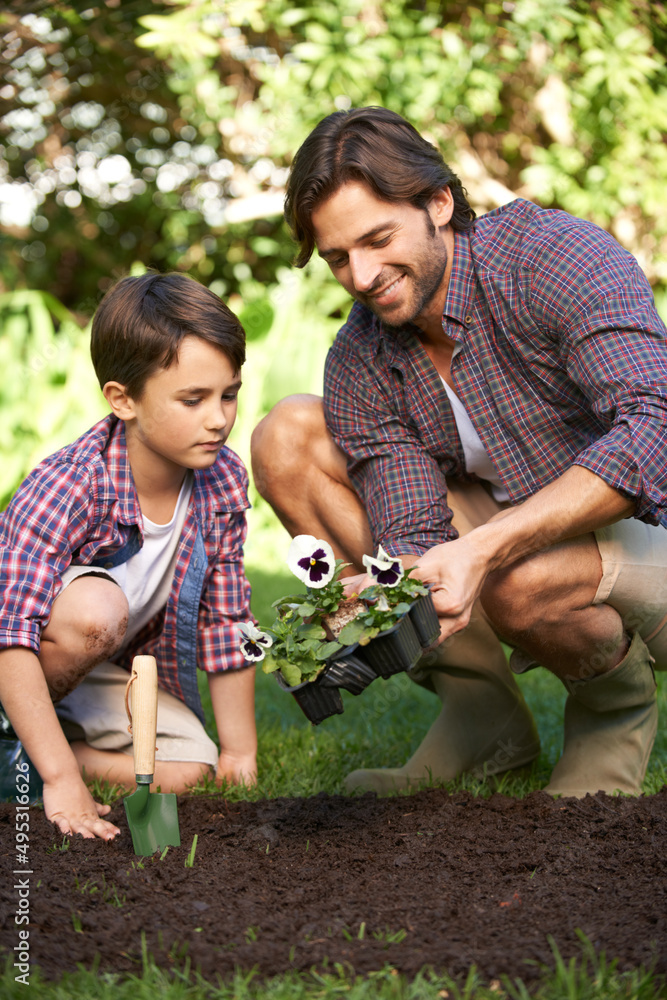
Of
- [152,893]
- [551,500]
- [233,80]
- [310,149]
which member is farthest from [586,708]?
[233,80]

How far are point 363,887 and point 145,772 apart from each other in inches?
17.5

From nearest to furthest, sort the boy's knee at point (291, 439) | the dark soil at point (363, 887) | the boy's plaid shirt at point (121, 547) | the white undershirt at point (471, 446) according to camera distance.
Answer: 1. the dark soil at point (363, 887)
2. the boy's plaid shirt at point (121, 547)
3. the white undershirt at point (471, 446)
4. the boy's knee at point (291, 439)

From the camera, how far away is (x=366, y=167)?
2021mm

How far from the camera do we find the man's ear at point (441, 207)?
2135 millimetres

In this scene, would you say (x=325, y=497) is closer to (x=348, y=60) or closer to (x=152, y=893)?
(x=152, y=893)

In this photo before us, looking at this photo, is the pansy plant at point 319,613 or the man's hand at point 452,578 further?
the man's hand at point 452,578

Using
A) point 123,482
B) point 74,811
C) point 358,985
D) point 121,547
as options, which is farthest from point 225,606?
point 358,985

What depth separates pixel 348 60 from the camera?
479cm

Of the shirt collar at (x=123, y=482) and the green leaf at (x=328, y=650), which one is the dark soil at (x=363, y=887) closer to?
the green leaf at (x=328, y=650)

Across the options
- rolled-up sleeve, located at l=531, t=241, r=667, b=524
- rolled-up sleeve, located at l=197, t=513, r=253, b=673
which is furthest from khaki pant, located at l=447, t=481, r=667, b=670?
rolled-up sleeve, located at l=197, t=513, r=253, b=673

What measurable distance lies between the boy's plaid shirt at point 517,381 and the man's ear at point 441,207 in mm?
73

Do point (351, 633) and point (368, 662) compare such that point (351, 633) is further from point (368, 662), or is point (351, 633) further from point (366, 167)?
point (366, 167)

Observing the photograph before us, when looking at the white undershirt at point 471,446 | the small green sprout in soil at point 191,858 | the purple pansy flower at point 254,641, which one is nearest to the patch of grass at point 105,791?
the small green sprout in soil at point 191,858

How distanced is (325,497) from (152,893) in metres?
1.06
